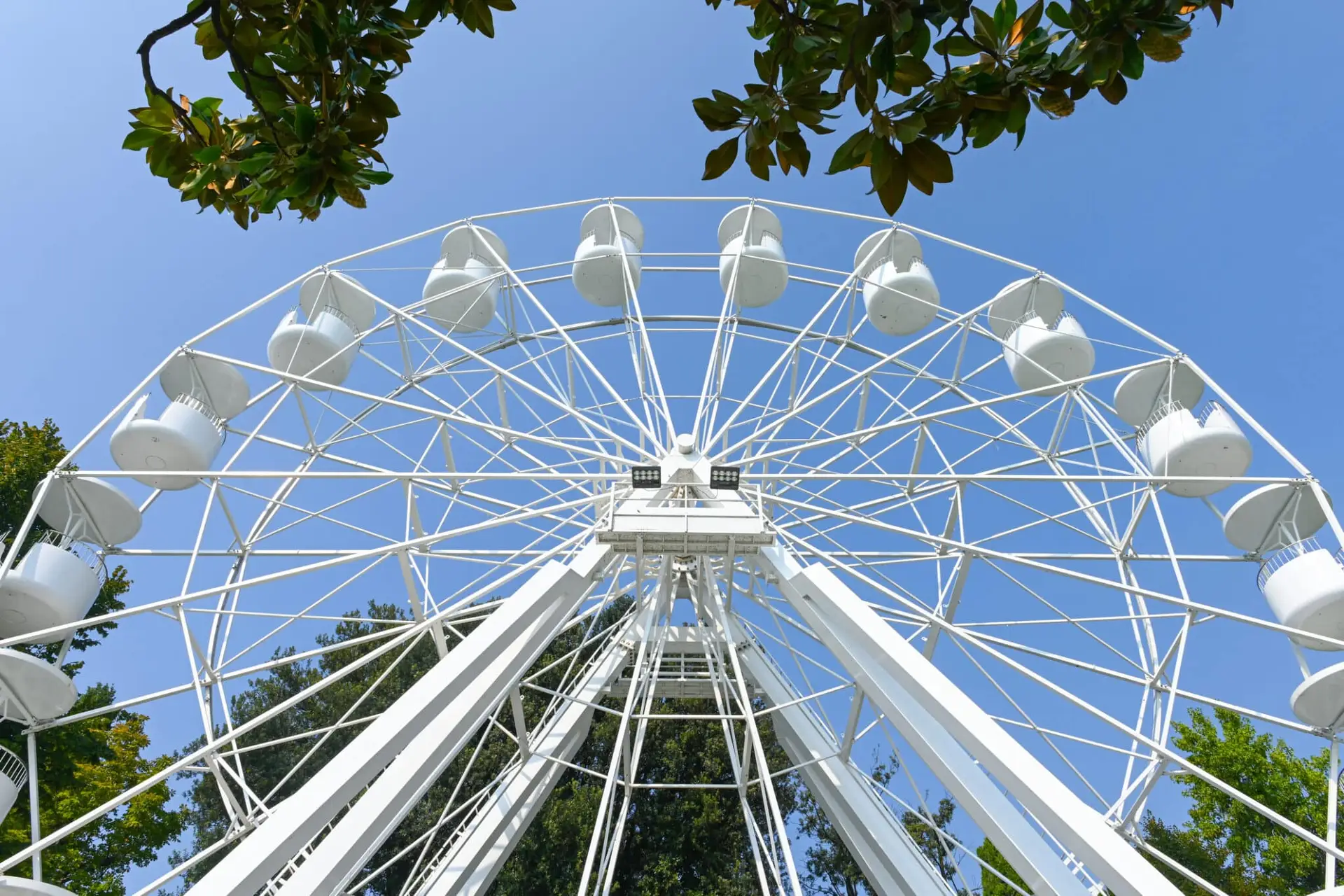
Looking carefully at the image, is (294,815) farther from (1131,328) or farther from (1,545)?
(1131,328)

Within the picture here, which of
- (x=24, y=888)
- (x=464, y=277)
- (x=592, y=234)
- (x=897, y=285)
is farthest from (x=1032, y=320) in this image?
(x=24, y=888)

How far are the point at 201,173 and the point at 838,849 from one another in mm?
28932

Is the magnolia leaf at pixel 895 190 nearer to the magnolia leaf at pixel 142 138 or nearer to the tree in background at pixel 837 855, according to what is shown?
the magnolia leaf at pixel 142 138

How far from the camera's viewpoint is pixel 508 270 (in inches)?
616

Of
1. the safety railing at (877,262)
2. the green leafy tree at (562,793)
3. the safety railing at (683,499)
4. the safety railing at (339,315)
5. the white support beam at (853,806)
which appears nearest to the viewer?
the safety railing at (683,499)

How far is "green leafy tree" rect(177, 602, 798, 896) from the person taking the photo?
83.6 feet

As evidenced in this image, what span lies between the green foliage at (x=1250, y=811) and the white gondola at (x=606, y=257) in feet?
53.7

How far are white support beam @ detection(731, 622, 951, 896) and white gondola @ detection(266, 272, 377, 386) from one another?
7661 millimetres

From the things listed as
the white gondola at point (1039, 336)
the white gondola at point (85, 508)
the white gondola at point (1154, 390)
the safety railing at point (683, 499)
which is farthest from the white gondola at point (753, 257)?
the white gondola at point (85, 508)

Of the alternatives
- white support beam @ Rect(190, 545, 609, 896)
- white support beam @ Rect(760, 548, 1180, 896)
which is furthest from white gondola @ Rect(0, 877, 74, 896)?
white support beam @ Rect(760, 548, 1180, 896)

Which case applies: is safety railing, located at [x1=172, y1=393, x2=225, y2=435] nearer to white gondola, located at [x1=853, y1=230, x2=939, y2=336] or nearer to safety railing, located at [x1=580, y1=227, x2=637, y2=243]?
safety railing, located at [x1=580, y1=227, x2=637, y2=243]

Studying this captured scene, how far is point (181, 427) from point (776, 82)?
11.5 m

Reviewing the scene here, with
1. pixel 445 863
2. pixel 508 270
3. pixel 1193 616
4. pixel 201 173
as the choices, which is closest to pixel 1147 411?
pixel 1193 616

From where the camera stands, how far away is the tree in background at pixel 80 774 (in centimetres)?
1794
